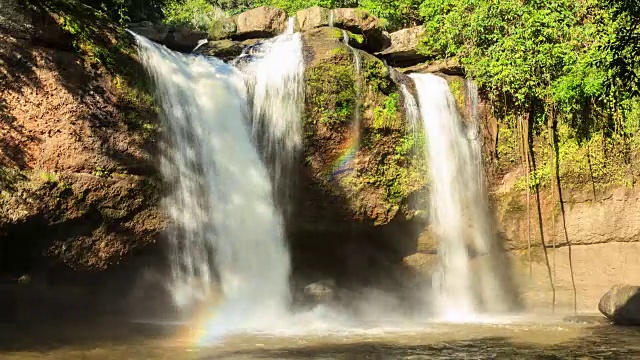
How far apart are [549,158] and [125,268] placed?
399 inches

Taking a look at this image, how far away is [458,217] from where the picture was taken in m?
14.4

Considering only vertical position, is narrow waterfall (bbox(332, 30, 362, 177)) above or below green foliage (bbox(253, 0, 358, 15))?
below

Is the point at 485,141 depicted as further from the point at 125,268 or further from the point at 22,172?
the point at 22,172

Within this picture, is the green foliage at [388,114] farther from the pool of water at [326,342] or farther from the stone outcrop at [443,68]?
the pool of water at [326,342]

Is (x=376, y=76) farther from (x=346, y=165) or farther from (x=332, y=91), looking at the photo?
(x=346, y=165)

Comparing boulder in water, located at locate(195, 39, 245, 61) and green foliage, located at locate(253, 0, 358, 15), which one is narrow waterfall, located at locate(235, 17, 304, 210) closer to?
boulder in water, located at locate(195, 39, 245, 61)

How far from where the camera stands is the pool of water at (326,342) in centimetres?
854

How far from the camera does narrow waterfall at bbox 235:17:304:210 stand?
12.9m

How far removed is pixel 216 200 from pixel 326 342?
13.3ft

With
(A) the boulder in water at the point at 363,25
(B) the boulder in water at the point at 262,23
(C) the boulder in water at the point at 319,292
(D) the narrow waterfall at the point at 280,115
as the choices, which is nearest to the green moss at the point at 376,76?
(D) the narrow waterfall at the point at 280,115

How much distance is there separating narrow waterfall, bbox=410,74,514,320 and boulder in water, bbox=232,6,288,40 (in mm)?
4435

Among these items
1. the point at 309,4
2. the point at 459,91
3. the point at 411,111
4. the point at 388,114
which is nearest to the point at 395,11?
the point at 309,4

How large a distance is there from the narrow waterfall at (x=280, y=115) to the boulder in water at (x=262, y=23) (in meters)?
3.65

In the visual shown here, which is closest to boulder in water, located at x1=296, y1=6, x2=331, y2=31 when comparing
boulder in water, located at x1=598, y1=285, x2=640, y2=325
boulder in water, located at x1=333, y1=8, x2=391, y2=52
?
boulder in water, located at x1=333, y1=8, x2=391, y2=52
